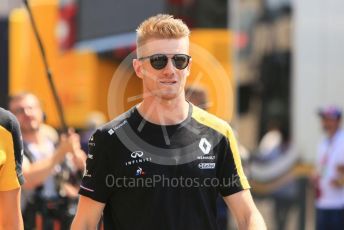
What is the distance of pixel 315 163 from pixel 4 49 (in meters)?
4.94

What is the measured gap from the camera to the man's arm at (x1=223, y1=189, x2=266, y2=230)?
13.3 ft

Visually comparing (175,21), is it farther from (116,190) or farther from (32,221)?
(32,221)

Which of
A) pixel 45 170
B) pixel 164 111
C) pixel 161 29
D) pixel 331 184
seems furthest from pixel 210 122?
pixel 331 184

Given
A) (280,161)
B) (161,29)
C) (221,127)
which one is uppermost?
(161,29)

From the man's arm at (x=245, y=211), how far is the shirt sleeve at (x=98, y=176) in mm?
573

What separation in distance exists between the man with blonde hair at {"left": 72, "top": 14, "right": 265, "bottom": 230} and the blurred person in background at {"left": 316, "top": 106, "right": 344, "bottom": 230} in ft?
17.1

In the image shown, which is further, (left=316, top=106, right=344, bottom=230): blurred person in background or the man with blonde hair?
(left=316, top=106, right=344, bottom=230): blurred person in background

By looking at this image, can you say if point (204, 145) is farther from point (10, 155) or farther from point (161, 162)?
point (10, 155)

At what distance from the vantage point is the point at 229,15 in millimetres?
11367

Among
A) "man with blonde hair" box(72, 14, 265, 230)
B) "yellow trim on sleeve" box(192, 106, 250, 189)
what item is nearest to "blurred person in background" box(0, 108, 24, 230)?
"man with blonde hair" box(72, 14, 265, 230)

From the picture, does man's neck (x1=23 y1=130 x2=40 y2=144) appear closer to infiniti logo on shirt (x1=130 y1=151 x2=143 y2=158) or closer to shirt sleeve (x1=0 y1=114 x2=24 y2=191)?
shirt sleeve (x1=0 y1=114 x2=24 y2=191)

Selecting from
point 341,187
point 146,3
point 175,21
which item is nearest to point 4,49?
point 175,21

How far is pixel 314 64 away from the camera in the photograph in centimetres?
1066

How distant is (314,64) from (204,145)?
679 cm
